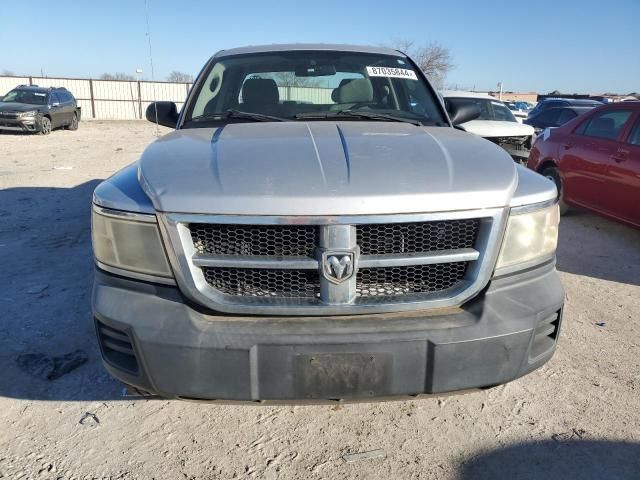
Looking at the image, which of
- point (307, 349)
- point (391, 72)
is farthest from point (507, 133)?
point (307, 349)

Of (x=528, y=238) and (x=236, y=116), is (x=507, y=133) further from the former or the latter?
(x=528, y=238)

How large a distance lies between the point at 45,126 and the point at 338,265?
18399 mm

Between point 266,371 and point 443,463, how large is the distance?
97 cm

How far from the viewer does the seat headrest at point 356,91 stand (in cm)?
337

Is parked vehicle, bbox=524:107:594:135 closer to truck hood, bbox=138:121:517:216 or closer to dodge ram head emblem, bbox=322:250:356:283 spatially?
truck hood, bbox=138:121:517:216

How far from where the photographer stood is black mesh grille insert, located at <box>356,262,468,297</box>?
6.53ft

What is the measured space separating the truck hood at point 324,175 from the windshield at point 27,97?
17814 millimetres

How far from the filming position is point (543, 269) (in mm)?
2143

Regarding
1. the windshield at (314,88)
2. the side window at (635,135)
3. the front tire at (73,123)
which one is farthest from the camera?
the front tire at (73,123)

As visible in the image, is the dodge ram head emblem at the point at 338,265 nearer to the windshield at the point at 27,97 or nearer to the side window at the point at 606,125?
the side window at the point at 606,125

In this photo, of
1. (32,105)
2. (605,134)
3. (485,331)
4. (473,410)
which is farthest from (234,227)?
(32,105)

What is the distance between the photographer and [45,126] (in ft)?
56.3

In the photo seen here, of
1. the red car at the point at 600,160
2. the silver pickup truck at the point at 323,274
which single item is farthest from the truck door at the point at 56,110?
the silver pickup truck at the point at 323,274

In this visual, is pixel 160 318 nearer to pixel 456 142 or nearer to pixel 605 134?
pixel 456 142
